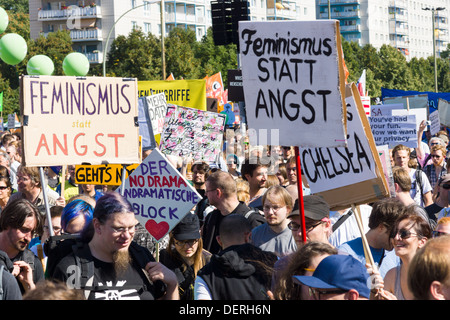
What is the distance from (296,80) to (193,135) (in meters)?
5.82

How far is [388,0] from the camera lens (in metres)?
128

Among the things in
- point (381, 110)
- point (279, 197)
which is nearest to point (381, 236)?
point (279, 197)

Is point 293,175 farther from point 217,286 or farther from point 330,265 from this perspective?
point 330,265

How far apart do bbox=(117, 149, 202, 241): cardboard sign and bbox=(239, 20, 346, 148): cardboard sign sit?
1046 mm

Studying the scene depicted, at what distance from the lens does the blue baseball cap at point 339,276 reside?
3.45 meters

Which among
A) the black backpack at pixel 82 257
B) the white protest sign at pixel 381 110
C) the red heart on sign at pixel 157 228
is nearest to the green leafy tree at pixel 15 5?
the white protest sign at pixel 381 110

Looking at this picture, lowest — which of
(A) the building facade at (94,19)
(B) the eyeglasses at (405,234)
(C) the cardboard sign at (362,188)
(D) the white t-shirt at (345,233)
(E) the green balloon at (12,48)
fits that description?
(D) the white t-shirt at (345,233)

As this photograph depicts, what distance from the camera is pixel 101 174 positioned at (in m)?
8.32

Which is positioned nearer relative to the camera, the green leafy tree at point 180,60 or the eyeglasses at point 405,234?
the eyeglasses at point 405,234

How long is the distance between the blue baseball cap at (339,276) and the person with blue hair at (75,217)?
2525 millimetres

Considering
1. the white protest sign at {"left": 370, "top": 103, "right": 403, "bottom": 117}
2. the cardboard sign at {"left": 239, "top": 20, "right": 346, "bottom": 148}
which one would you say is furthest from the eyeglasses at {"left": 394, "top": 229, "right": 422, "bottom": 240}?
the white protest sign at {"left": 370, "top": 103, "right": 403, "bottom": 117}

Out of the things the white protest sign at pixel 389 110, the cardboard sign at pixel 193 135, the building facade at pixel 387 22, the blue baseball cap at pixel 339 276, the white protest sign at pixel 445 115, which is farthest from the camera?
the building facade at pixel 387 22

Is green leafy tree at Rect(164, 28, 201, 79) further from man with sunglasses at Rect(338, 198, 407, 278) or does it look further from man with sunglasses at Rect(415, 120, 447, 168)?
man with sunglasses at Rect(338, 198, 407, 278)

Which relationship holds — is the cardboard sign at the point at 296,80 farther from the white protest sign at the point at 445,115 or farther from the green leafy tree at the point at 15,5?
the green leafy tree at the point at 15,5
